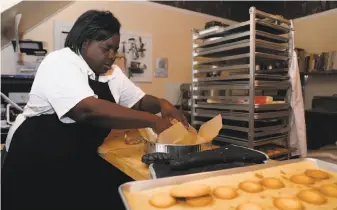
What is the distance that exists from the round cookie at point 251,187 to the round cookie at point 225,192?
34 mm

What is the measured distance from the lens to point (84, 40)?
104cm

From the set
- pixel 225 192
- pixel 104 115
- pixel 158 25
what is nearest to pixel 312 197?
pixel 225 192

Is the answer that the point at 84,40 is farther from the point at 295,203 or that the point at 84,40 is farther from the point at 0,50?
the point at 0,50

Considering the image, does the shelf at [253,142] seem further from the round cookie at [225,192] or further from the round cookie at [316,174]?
the round cookie at [225,192]

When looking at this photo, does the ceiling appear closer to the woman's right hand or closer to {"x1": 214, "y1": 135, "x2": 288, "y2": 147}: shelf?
{"x1": 214, "y1": 135, "x2": 288, "y2": 147}: shelf

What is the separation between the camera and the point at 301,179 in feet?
2.13

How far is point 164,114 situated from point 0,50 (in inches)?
70.5

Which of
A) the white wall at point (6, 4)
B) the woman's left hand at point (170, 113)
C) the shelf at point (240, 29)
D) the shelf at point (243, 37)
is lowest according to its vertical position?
the woman's left hand at point (170, 113)

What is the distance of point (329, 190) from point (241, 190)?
22 centimetres

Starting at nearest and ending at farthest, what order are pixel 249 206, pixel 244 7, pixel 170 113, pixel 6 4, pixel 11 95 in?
pixel 249 206
pixel 170 113
pixel 6 4
pixel 11 95
pixel 244 7

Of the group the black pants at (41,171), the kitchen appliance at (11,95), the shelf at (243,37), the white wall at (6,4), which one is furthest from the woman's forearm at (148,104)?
the white wall at (6,4)

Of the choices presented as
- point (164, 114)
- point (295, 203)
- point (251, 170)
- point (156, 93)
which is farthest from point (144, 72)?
point (295, 203)

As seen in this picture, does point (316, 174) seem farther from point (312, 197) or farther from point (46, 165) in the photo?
point (46, 165)

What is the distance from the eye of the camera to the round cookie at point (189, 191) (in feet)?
1.69
